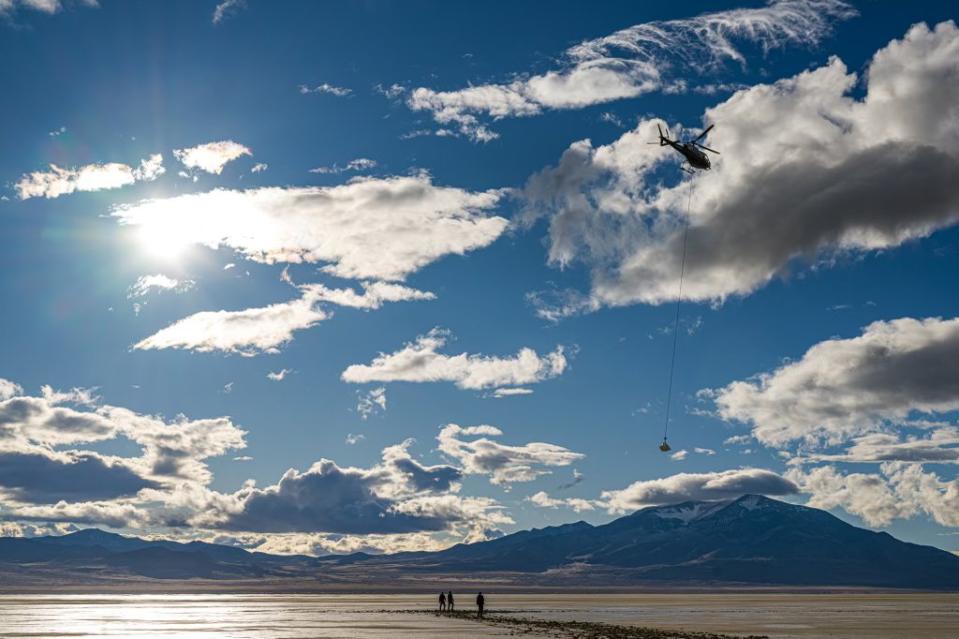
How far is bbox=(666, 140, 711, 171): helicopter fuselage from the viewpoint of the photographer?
229 feet

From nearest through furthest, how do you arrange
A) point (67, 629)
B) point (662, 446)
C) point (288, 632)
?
point (662, 446)
point (288, 632)
point (67, 629)

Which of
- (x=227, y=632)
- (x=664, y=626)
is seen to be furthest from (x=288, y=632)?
(x=664, y=626)

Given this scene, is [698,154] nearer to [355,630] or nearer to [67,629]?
[355,630]

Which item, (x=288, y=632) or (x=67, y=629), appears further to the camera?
(x=67, y=629)

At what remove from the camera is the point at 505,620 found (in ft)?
276

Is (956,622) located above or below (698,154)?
below

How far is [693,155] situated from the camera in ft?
230

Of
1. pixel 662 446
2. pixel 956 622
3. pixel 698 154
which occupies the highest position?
pixel 698 154

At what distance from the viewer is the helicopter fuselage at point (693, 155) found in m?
69.8

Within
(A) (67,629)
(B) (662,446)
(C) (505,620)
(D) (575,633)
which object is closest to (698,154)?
(B) (662,446)

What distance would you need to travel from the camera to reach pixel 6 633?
68688mm

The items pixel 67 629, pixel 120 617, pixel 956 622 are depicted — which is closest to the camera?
pixel 67 629

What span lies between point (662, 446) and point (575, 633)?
14392mm

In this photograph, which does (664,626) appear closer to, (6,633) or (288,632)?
(288,632)
